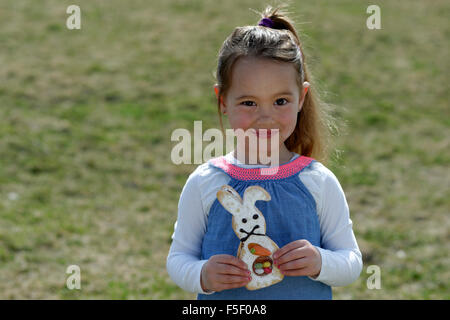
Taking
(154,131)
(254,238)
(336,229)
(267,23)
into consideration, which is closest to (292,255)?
(254,238)

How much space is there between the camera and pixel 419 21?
9914 millimetres

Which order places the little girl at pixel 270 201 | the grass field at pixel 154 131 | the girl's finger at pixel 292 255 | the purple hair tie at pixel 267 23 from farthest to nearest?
the grass field at pixel 154 131, the purple hair tie at pixel 267 23, the little girl at pixel 270 201, the girl's finger at pixel 292 255

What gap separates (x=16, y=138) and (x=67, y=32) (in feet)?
11.4

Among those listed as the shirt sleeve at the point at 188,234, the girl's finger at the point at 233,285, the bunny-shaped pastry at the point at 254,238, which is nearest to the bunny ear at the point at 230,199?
the bunny-shaped pastry at the point at 254,238

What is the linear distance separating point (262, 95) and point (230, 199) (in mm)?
358

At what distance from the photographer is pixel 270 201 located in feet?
6.22

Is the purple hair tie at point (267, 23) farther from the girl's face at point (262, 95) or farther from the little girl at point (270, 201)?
the girl's face at point (262, 95)

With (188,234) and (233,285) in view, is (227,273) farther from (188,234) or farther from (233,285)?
(188,234)

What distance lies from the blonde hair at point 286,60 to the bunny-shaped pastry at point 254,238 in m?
0.39

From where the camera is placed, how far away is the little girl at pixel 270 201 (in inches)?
74.4

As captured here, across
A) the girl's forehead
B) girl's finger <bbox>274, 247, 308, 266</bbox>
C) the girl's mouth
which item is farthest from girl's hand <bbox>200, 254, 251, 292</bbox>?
the girl's forehead
